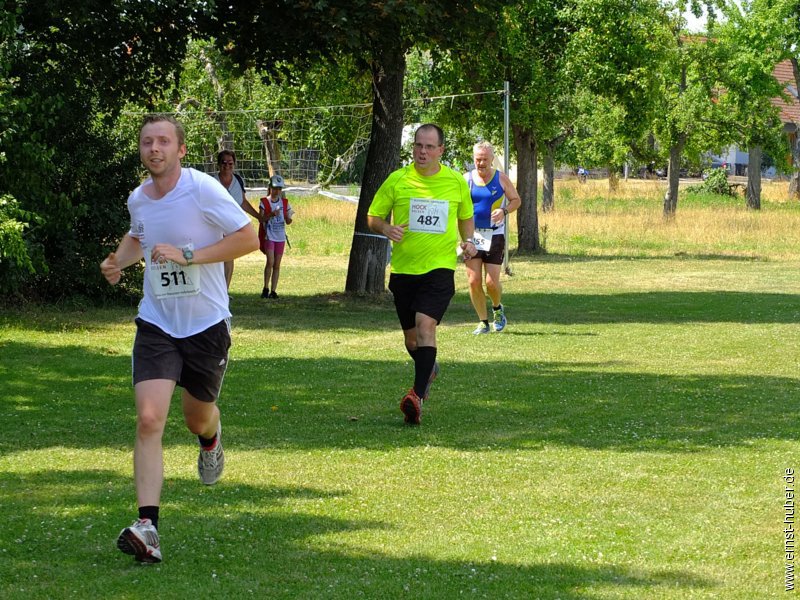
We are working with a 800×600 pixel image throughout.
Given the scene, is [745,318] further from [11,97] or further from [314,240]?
[314,240]

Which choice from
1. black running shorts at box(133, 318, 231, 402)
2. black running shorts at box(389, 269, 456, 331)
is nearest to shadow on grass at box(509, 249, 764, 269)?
black running shorts at box(389, 269, 456, 331)

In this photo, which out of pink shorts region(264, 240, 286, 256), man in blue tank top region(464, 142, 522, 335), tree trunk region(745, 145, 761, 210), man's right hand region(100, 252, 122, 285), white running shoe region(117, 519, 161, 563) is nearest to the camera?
white running shoe region(117, 519, 161, 563)

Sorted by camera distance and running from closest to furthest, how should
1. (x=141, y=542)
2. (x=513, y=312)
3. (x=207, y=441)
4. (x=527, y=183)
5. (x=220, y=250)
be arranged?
(x=141, y=542) < (x=220, y=250) < (x=207, y=441) < (x=513, y=312) < (x=527, y=183)

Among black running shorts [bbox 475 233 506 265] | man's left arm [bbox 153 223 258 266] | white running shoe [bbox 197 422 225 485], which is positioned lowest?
white running shoe [bbox 197 422 225 485]

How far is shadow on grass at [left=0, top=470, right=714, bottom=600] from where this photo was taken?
5.53 meters

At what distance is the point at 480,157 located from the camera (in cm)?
1495

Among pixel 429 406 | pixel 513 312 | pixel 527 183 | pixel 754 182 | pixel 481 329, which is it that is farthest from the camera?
pixel 754 182

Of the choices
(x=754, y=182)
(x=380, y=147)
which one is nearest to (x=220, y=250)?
(x=380, y=147)

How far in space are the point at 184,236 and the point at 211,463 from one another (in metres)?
1.54

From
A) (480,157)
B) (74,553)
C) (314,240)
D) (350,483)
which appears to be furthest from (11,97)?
(314,240)

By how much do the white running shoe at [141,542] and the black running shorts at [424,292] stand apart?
436 cm

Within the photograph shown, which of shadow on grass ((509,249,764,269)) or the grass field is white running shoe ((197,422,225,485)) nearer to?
the grass field

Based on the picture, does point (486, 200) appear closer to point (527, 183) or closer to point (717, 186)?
point (527, 183)

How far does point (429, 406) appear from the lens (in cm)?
1068
